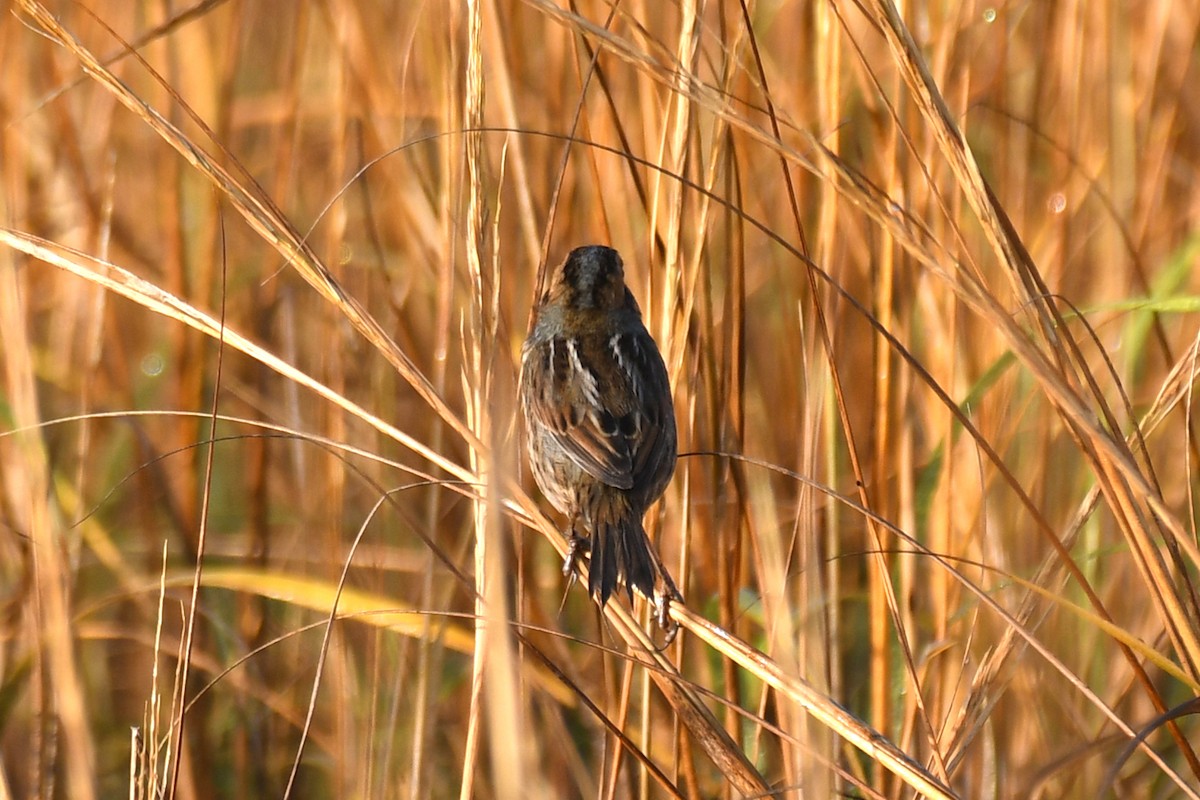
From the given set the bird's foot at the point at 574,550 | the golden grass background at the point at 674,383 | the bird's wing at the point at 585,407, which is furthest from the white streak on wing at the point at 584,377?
the bird's foot at the point at 574,550

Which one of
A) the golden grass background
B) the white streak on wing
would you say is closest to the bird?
the white streak on wing

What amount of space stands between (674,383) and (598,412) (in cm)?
44

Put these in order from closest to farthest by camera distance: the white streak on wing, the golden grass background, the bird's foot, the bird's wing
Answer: the golden grass background < the bird's foot < the bird's wing < the white streak on wing

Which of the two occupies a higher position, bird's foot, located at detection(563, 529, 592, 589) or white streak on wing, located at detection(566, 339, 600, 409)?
white streak on wing, located at detection(566, 339, 600, 409)

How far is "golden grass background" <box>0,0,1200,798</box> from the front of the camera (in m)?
1.80

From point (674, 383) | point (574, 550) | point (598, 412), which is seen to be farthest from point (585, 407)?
point (674, 383)

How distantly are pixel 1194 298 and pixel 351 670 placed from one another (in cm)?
177

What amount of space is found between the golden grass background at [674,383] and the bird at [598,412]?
Result: 122 mm

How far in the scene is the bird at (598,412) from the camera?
7.99 feet

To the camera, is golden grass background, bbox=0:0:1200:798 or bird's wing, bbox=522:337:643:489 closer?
golden grass background, bbox=0:0:1200:798

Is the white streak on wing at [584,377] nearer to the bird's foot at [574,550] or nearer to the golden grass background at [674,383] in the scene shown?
the golden grass background at [674,383]

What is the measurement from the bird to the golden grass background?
0.12m

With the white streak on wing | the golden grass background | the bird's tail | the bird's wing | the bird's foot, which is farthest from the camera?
the white streak on wing

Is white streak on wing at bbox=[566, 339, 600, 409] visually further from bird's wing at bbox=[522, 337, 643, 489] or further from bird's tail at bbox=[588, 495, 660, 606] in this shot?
bird's tail at bbox=[588, 495, 660, 606]
